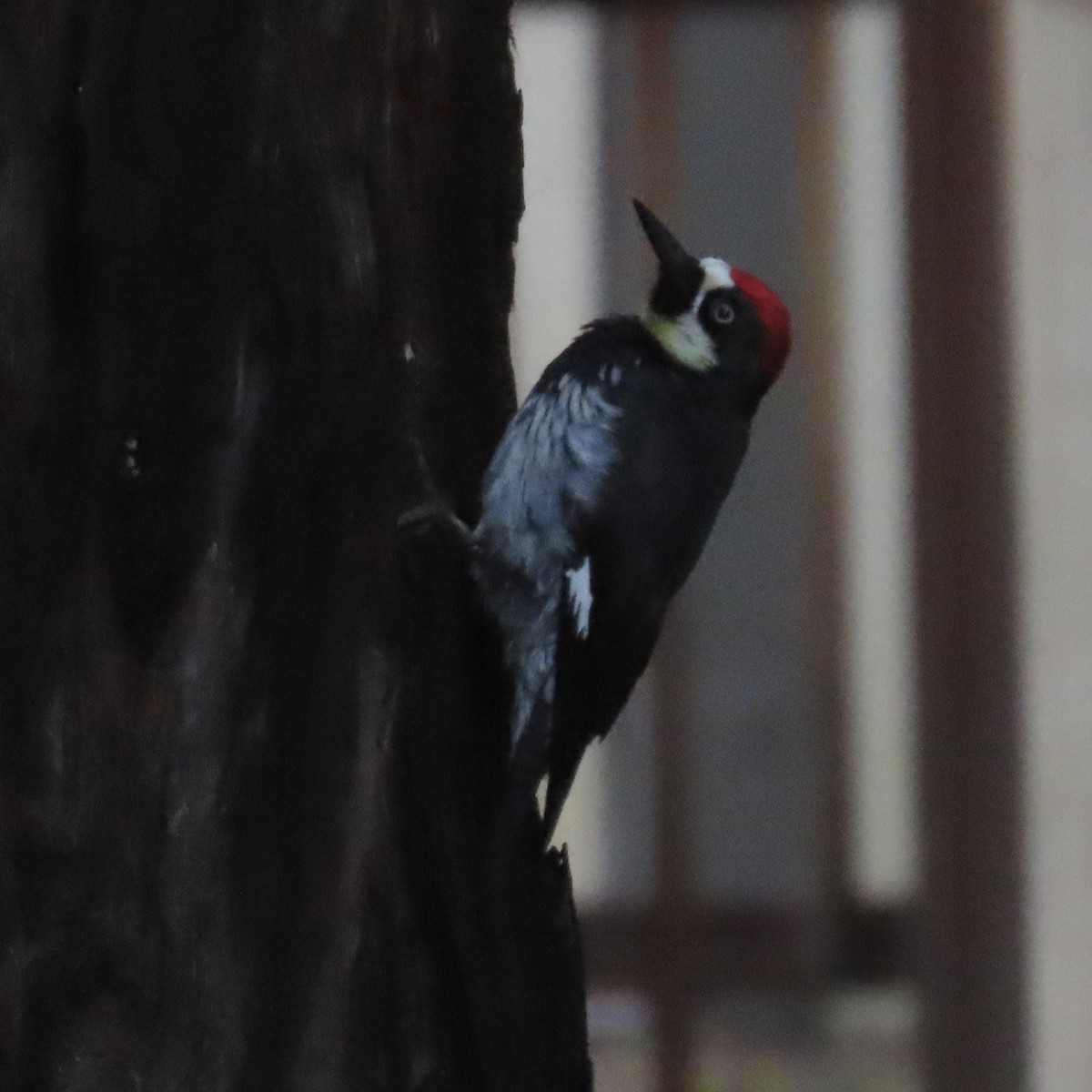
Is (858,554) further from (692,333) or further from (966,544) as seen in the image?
(692,333)

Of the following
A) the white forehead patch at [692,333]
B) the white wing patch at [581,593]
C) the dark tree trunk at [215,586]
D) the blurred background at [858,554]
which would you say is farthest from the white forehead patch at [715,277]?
the blurred background at [858,554]

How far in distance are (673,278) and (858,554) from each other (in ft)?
3.22

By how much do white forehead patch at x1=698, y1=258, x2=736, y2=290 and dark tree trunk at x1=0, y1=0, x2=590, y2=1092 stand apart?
2.01 ft

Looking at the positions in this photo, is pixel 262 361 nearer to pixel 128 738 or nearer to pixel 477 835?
pixel 128 738

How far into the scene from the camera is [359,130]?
1.50 metres

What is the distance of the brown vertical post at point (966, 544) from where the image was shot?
9.14 ft

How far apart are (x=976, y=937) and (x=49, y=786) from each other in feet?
5.89

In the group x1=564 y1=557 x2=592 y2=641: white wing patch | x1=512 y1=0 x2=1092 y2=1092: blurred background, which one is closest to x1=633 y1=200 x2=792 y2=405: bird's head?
x1=564 y1=557 x2=592 y2=641: white wing patch

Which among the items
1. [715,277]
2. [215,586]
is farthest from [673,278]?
[215,586]

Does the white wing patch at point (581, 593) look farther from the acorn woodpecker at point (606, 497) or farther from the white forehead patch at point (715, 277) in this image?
the white forehead patch at point (715, 277)

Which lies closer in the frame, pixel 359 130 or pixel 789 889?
pixel 359 130

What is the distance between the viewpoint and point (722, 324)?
2033mm

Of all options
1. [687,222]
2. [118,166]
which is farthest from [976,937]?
[118,166]

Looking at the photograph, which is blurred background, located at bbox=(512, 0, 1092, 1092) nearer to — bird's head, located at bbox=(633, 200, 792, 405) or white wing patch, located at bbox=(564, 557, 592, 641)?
bird's head, located at bbox=(633, 200, 792, 405)
